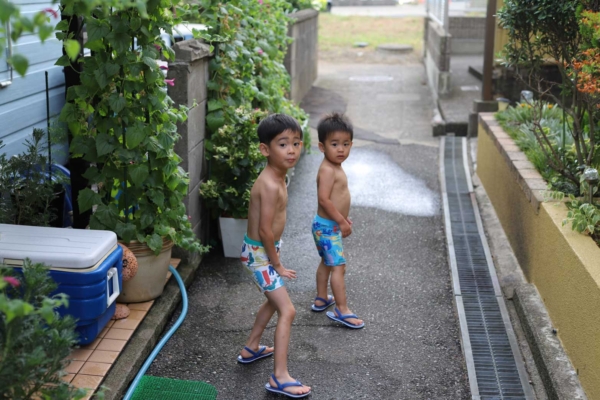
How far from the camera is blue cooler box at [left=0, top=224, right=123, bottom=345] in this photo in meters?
3.80

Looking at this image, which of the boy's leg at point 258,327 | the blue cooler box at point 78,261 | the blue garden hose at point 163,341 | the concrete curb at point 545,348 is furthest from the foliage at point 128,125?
the concrete curb at point 545,348

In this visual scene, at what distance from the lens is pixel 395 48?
20516mm

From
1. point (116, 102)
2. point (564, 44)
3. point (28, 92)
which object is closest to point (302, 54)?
point (28, 92)

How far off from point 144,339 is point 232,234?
5.72ft

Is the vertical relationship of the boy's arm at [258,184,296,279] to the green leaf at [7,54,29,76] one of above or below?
below

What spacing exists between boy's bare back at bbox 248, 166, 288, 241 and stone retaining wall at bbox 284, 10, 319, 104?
6.75 m

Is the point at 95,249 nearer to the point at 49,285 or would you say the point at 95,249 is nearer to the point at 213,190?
the point at 49,285

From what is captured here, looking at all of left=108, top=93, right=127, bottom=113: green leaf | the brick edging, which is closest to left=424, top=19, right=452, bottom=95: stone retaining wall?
the brick edging

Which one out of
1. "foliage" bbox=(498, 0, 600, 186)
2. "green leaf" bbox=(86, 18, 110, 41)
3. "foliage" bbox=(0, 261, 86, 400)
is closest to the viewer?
"foliage" bbox=(0, 261, 86, 400)

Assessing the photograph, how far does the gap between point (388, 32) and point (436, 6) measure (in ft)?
28.4

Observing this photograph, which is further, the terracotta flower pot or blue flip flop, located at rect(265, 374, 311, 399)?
the terracotta flower pot

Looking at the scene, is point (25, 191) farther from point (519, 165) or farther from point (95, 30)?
point (519, 165)

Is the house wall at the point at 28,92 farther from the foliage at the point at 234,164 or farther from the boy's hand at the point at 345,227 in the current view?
the boy's hand at the point at 345,227

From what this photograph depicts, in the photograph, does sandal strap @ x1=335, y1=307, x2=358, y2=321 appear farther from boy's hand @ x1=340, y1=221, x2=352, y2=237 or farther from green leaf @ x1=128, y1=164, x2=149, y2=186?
green leaf @ x1=128, y1=164, x2=149, y2=186
